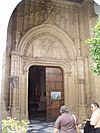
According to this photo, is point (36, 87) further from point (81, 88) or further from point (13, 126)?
point (13, 126)

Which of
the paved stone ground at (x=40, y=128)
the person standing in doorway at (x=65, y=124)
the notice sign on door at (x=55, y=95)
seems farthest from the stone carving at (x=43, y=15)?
the person standing in doorway at (x=65, y=124)

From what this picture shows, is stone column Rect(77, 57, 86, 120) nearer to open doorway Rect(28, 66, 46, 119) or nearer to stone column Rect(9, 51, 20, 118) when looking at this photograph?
stone column Rect(9, 51, 20, 118)

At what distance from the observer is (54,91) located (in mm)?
8766

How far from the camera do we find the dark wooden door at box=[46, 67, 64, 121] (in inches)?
337

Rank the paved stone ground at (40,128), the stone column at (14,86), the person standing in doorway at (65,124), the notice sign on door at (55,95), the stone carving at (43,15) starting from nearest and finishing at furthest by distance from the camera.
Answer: the person standing in doorway at (65,124)
the paved stone ground at (40,128)
the stone column at (14,86)
the stone carving at (43,15)
the notice sign on door at (55,95)

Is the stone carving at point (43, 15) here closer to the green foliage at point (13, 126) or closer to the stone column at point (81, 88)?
the stone column at point (81, 88)

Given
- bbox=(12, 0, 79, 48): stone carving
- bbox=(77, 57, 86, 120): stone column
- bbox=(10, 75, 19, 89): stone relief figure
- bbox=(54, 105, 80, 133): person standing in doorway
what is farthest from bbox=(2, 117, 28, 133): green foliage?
bbox=(12, 0, 79, 48): stone carving

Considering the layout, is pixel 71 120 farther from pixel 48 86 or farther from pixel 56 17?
pixel 56 17

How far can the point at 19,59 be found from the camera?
795cm

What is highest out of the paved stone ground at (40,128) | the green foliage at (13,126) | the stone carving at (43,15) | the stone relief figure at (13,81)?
the stone carving at (43,15)

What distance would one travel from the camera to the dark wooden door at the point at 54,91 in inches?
337

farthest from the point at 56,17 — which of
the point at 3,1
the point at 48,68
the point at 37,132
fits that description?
the point at 37,132

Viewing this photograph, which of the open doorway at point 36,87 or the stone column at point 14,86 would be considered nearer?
the stone column at point 14,86

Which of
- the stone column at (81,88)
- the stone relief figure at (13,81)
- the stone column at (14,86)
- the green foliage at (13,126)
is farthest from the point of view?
the stone column at (81,88)
